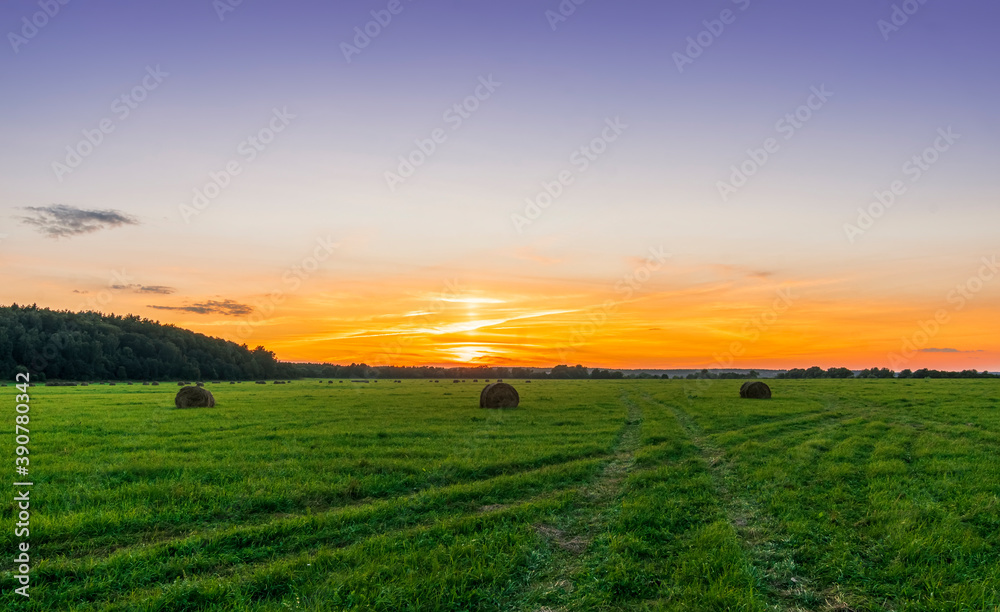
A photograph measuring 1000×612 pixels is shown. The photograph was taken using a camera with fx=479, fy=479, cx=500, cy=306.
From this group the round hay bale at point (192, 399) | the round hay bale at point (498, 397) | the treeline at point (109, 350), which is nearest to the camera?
the round hay bale at point (498, 397)

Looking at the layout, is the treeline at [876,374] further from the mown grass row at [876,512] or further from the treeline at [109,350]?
the treeline at [109,350]

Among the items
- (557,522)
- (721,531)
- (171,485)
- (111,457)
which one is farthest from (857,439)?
(111,457)

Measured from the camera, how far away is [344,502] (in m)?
10.3

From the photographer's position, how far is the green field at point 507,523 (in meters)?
6.34

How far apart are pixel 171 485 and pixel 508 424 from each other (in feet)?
44.7

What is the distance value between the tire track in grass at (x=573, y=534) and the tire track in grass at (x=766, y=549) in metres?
2.37

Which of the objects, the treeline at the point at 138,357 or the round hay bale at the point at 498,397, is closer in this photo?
the round hay bale at the point at 498,397

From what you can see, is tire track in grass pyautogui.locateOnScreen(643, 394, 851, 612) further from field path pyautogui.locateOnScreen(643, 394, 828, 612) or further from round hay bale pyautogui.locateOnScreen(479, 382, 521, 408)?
round hay bale pyautogui.locateOnScreen(479, 382, 521, 408)

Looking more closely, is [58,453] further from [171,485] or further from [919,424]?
[919,424]

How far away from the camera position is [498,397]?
30906 millimetres

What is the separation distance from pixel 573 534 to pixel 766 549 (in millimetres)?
3140

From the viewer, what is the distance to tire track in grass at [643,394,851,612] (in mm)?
6301

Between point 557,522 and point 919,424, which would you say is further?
point 919,424

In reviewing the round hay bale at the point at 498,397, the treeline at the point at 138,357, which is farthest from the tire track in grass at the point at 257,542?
the treeline at the point at 138,357
